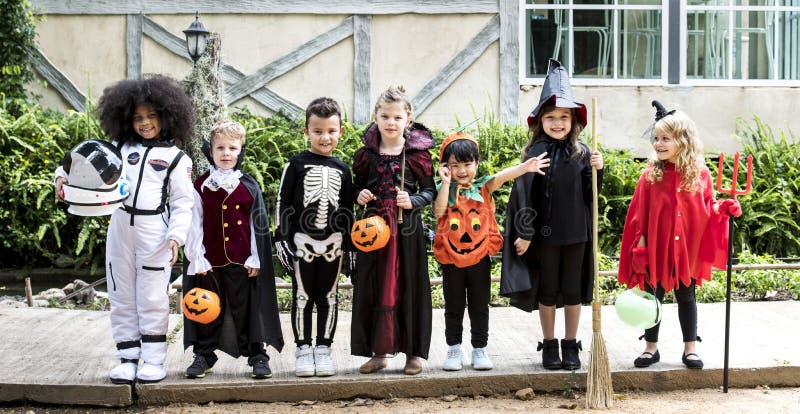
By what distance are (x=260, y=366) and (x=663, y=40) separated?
7486 millimetres

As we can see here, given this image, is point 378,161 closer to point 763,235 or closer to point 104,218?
point 104,218

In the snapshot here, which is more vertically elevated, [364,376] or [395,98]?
[395,98]

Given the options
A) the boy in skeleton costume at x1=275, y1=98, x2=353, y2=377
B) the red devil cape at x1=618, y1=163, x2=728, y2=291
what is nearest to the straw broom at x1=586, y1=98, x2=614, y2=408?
the red devil cape at x1=618, y1=163, x2=728, y2=291

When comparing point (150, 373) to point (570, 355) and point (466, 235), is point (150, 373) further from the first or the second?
point (570, 355)

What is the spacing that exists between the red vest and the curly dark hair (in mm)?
444

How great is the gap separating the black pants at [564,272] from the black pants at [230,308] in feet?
5.59

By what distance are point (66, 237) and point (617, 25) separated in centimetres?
676

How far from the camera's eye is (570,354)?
17.2ft

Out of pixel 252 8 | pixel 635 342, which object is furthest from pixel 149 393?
pixel 252 8

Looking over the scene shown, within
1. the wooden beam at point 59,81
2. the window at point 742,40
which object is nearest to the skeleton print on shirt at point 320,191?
the wooden beam at point 59,81

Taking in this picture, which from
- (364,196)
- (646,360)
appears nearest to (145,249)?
(364,196)

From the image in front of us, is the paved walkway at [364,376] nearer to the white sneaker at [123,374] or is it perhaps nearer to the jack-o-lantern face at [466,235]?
the white sneaker at [123,374]

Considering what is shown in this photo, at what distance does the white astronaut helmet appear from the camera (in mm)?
4664

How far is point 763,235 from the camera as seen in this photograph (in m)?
9.10
